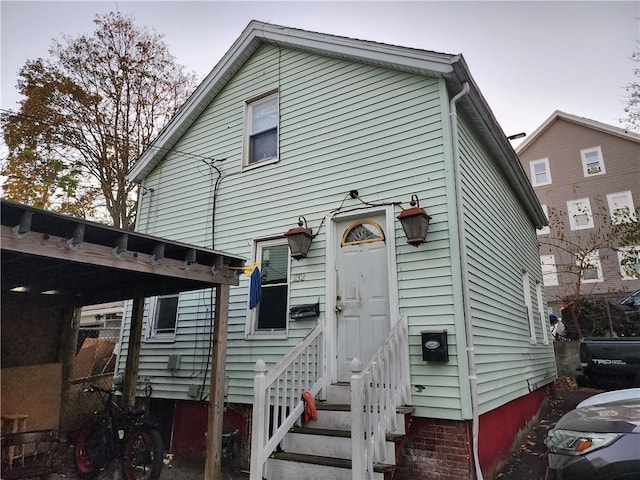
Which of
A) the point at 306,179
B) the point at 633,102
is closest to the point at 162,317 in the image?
the point at 306,179

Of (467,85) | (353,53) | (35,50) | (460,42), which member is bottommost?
(467,85)

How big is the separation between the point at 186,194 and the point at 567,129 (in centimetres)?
2127

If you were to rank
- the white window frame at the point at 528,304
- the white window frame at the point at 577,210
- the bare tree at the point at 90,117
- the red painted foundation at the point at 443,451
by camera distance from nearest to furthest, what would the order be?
the red painted foundation at the point at 443,451 → the white window frame at the point at 528,304 → the bare tree at the point at 90,117 → the white window frame at the point at 577,210

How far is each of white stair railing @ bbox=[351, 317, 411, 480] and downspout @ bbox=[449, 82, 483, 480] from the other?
74cm

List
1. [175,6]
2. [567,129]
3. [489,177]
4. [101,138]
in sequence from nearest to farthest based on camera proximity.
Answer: [489,177] → [175,6] → [101,138] → [567,129]

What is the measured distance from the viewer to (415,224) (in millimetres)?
4996

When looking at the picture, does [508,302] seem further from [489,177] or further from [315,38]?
[315,38]

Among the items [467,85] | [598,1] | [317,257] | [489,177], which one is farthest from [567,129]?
[317,257]

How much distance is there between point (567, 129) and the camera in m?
21.2

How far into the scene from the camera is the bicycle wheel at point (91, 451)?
586 cm

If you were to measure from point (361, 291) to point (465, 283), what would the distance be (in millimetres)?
1411

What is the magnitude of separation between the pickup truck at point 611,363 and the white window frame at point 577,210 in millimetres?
14829

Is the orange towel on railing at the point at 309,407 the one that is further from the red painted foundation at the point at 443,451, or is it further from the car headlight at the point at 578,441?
the car headlight at the point at 578,441

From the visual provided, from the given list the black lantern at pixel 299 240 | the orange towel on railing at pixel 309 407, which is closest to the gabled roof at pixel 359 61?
the black lantern at pixel 299 240
